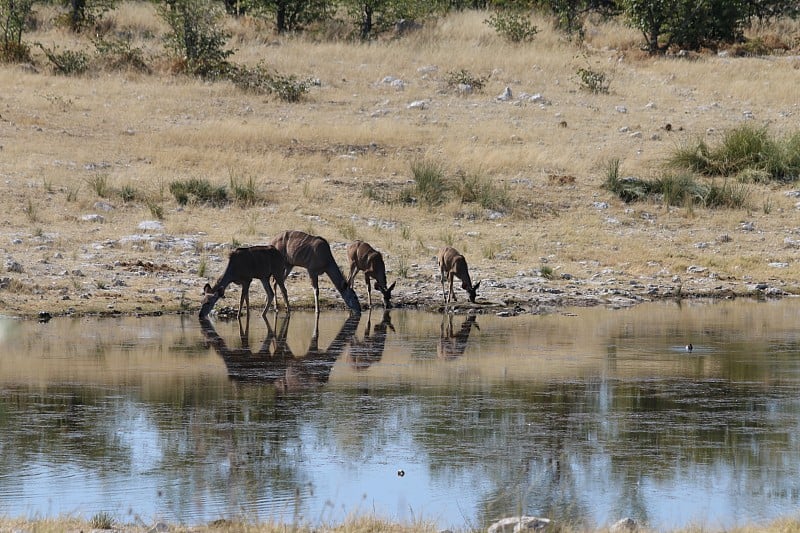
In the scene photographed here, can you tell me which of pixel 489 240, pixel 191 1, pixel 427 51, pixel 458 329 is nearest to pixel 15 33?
pixel 191 1

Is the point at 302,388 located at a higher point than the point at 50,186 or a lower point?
lower

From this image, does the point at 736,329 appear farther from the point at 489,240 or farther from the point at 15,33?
the point at 15,33

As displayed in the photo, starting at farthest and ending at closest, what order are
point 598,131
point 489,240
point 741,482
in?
point 598,131 < point 489,240 < point 741,482

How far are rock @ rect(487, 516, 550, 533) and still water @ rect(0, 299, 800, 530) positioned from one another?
A: 512 mm

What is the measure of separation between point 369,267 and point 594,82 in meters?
21.5

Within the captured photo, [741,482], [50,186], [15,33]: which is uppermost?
[15,33]

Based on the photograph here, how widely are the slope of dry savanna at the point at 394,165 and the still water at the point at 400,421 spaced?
129 inches

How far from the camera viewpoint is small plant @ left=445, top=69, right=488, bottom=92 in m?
40.1

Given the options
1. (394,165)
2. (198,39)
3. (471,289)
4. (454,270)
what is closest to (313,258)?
(454,270)

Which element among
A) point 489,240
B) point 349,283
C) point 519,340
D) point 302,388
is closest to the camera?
point 302,388

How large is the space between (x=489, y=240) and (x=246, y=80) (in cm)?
1624

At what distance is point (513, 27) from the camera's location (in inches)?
1825

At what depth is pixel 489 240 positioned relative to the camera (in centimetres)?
2541

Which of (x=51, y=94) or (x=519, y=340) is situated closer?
(x=519, y=340)
